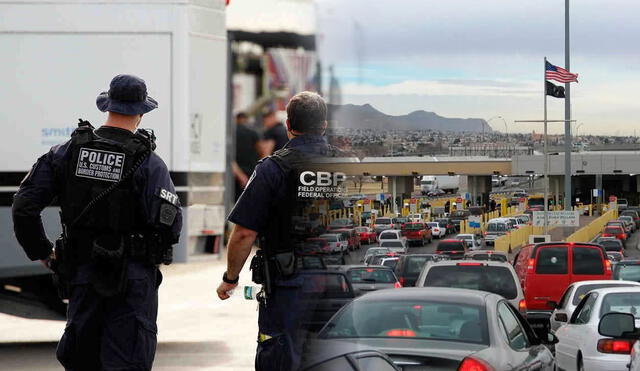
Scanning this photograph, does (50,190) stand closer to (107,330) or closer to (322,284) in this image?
(107,330)

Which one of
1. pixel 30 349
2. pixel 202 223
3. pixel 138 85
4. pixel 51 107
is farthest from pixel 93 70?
pixel 138 85

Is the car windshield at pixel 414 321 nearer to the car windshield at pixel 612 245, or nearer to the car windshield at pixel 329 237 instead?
the car windshield at pixel 329 237

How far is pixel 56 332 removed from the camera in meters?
13.7

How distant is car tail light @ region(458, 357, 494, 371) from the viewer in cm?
472

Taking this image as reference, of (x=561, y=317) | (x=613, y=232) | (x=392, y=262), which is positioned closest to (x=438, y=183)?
(x=561, y=317)

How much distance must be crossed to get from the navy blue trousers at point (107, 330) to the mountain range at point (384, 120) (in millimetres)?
1238

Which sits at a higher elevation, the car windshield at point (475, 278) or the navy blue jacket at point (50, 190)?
the navy blue jacket at point (50, 190)

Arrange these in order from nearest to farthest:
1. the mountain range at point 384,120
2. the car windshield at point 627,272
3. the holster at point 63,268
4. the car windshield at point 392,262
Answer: the mountain range at point 384,120
the holster at point 63,268
the car windshield at point 627,272
the car windshield at point 392,262

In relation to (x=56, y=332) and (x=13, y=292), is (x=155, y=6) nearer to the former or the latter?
(x=13, y=292)

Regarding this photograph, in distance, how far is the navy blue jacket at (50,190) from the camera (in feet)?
14.5

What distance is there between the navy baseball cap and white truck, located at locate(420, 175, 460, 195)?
1.18m

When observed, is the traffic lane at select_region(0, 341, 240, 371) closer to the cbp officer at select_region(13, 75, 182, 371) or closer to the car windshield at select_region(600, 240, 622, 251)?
the cbp officer at select_region(13, 75, 182, 371)

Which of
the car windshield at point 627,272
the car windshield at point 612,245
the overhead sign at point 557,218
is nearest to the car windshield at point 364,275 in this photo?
the car windshield at point 627,272

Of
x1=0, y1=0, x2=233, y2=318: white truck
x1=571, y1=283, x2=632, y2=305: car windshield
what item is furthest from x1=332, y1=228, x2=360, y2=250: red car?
x1=571, y1=283, x2=632, y2=305: car windshield
